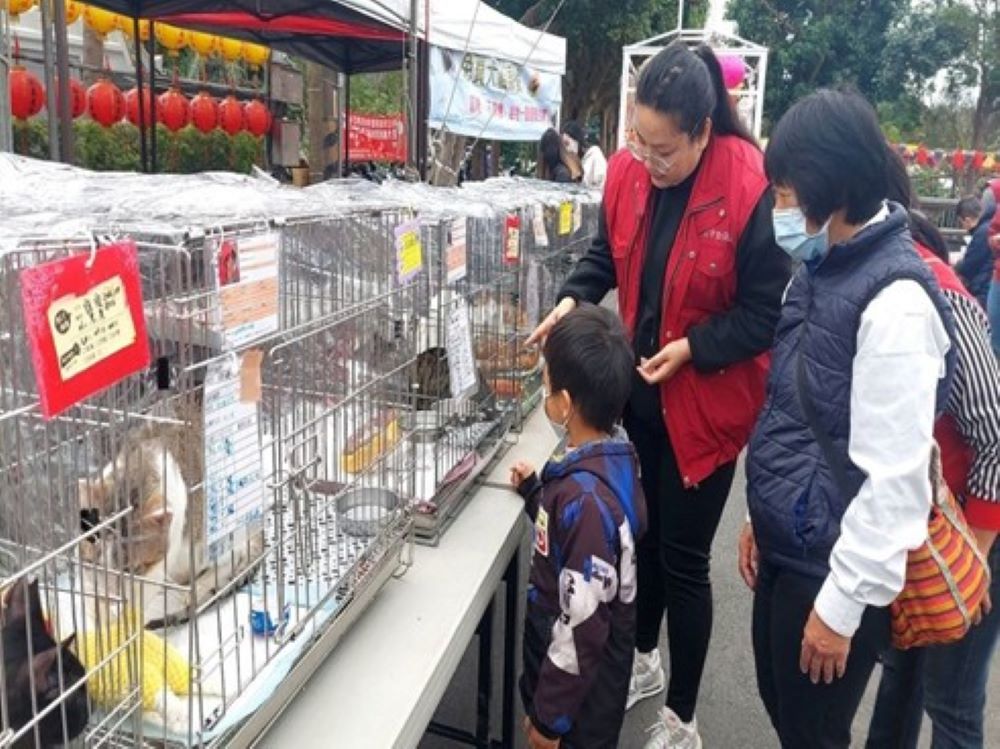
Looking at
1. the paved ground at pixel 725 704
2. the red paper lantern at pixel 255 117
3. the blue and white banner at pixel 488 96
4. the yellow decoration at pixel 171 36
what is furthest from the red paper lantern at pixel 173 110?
the paved ground at pixel 725 704

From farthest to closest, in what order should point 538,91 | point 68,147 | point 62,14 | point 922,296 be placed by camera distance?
point 538,91
point 68,147
point 62,14
point 922,296

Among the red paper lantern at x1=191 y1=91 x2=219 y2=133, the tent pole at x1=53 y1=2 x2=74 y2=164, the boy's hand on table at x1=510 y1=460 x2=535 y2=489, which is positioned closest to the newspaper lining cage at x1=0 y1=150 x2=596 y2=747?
the boy's hand on table at x1=510 y1=460 x2=535 y2=489

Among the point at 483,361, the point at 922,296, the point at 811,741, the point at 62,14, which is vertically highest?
the point at 62,14

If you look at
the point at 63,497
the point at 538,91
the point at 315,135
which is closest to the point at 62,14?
the point at 63,497

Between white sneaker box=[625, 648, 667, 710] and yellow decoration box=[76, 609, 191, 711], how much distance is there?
170 centimetres

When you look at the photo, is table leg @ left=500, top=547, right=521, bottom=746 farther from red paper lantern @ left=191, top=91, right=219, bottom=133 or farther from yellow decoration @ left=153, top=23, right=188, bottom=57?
red paper lantern @ left=191, top=91, right=219, bottom=133

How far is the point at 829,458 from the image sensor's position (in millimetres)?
1361

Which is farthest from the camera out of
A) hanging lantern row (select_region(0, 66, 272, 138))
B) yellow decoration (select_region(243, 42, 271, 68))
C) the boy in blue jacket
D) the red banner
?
yellow decoration (select_region(243, 42, 271, 68))

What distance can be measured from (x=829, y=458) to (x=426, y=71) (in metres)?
4.00

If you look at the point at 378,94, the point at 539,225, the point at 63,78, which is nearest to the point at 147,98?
the point at 63,78

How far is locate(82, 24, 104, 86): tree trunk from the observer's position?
377 inches

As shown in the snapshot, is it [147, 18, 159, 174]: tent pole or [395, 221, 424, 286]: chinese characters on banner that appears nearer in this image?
[395, 221, 424, 286]: chinese characters on banner

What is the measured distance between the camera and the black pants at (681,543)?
A: 194cm

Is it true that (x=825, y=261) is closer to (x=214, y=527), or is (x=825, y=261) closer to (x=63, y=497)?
(x=214, y=527)
